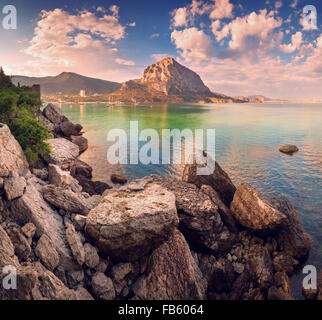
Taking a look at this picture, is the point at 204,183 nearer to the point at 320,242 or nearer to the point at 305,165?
the point at 320,242

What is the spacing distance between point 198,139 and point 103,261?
53.2 meters

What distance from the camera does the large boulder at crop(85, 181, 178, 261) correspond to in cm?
1073

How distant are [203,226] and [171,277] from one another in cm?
407

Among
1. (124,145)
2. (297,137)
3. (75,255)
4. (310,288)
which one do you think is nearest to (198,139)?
(124,145)

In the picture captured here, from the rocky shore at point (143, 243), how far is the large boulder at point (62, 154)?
10.9m

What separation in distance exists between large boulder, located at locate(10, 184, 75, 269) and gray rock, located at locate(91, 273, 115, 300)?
1.41m

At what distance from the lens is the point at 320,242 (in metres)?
17.4

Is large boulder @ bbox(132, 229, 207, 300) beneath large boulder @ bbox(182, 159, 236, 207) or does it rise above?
beneath

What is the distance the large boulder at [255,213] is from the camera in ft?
46.1
